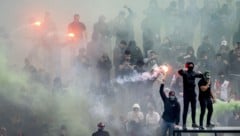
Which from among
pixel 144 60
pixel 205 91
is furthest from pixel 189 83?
pixel 144 60

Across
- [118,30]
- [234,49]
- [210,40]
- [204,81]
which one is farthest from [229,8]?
[204,81]

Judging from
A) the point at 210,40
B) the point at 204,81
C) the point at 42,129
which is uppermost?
the point at 210,40

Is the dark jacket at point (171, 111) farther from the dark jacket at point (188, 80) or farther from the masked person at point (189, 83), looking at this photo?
the dark jacket at point (188, 80)

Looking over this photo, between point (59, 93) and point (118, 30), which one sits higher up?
point (118, 30)

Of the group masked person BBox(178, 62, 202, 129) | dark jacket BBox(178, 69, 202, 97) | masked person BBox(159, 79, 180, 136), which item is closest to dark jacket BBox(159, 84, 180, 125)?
masked person BBox(159, 79, 180, 136)

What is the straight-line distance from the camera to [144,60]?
2142 cm

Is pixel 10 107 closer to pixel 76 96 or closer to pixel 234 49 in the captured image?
pixel 76 96

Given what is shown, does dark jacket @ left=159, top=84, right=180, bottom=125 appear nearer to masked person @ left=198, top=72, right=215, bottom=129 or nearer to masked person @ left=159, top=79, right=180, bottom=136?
masked person @ left=159, top=79, right=180, bottom=136

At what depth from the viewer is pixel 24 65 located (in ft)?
75.0

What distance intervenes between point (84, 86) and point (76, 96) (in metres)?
0.64

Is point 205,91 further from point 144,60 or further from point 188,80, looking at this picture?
point 144,60

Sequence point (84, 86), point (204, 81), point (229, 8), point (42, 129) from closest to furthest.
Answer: point (204, 81)
point (42, 129)
point (84, 86)
point (229, 8)

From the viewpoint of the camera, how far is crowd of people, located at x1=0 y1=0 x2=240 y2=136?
64.7ft

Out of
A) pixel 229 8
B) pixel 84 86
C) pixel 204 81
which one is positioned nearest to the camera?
pixel 204 81
